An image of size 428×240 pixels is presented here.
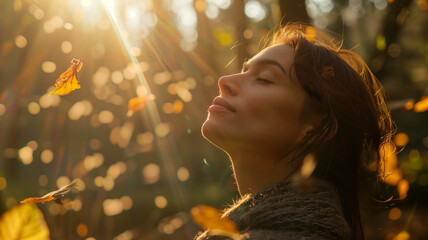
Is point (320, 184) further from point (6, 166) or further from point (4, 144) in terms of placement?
point (6, 166)

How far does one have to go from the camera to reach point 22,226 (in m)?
0.47

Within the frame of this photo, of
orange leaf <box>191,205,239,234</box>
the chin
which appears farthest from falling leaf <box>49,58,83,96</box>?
orange leaf <box>191,205,239,234</box>

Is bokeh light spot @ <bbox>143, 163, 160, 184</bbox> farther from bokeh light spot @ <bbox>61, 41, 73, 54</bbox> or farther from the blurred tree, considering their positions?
the blurred tree

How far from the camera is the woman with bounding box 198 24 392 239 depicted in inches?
56.0

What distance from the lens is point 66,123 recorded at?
7.53 m

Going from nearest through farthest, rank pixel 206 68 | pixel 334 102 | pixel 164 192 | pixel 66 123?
pixel 334 102, pixel 206 68, pixel 66 123, pixel 164 192

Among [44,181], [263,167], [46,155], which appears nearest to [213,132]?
[263,167]

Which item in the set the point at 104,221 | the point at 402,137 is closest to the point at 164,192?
the point at 104,221

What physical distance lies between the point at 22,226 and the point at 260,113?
1.12 meters

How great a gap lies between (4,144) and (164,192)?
487 centimetres

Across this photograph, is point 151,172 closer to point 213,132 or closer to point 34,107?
point 34,107

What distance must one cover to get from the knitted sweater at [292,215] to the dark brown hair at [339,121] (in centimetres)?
16

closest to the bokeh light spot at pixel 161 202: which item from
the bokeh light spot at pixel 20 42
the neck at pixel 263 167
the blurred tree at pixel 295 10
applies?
the bokeh light spot at pixel 20 42

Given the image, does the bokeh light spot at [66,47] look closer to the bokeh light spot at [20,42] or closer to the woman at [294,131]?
the bokeh light spot at [20,42]
